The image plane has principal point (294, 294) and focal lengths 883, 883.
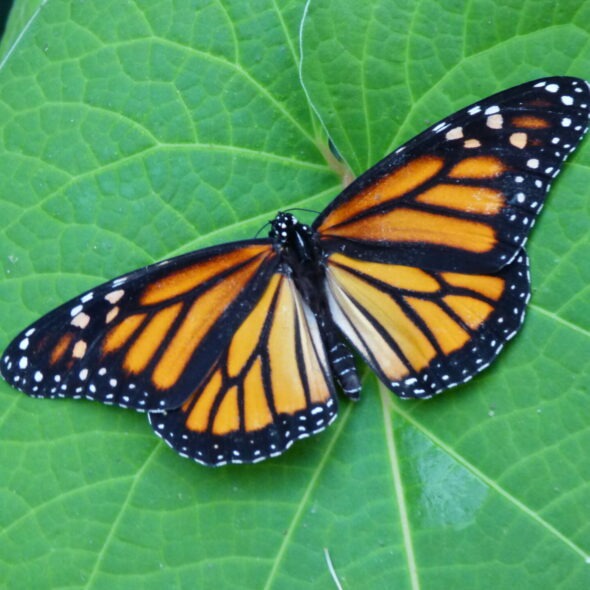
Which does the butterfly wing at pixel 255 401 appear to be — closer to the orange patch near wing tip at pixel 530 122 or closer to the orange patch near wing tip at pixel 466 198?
the orange patch near wing tip at pixel 466 198

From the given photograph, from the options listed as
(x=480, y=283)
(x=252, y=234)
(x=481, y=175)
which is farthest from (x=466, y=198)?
(x=252, y=234)

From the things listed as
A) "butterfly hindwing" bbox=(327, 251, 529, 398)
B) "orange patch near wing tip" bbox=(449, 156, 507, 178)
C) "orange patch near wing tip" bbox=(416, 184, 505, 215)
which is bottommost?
"butterfly hindwing" bbox=(327, 251, 529, 398)

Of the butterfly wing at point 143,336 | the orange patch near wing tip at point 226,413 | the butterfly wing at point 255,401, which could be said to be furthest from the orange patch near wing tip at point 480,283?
the orange patch near wing tip at point 226,413

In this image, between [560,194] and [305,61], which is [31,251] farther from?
[560,194]

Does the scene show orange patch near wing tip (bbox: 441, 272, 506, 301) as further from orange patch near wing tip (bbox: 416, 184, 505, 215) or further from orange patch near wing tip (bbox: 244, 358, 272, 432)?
orange patch near wing tip (bbox: 244, 358, 272, 432)

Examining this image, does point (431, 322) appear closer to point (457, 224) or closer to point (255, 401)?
point (457, 224)

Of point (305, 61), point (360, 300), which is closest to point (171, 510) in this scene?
point (360, 300)

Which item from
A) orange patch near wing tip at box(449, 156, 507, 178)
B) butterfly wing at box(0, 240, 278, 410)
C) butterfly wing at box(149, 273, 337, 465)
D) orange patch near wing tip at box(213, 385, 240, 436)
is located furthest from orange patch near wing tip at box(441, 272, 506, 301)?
orange patch near wing tip at box(213, 385, 240, 436)
